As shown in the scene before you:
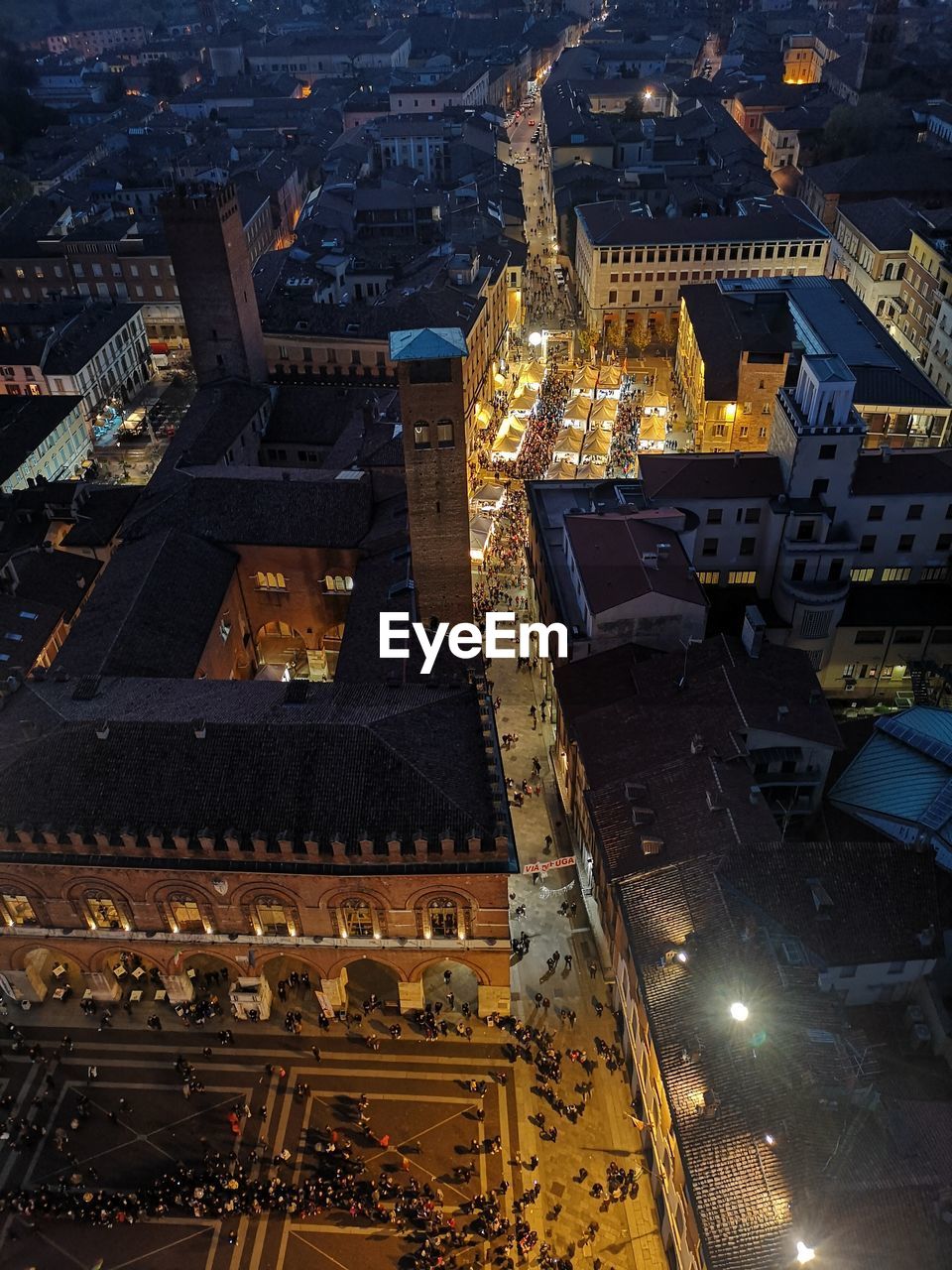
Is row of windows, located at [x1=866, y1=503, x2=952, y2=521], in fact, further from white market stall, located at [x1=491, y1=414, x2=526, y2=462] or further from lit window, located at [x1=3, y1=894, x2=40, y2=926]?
lit window, located at [x1=3, y1=894, x2=40, y2=926]

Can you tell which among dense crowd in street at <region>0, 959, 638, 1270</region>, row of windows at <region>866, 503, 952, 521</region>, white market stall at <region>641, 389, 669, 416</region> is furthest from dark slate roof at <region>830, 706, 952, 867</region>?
white market stall at <region>641, 389, 669, 416</region>

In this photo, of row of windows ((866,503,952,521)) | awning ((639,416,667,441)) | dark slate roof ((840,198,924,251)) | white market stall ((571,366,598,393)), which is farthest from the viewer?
dark slate roof ((840,198,924,251))

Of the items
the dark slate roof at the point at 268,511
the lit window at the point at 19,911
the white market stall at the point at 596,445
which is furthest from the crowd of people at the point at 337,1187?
the white market stall at the point at 596,445

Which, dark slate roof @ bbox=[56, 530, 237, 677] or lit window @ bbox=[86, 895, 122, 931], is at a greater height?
dark slate roof @ bbox=[56, 530, 237, 677]

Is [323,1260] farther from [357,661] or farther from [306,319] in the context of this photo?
[306,319]

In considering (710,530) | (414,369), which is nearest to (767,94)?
(710,530)

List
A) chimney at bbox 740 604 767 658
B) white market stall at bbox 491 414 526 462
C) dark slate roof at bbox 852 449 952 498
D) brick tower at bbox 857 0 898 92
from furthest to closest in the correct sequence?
brick tower at bbox 857 0 898 92 < white market stall at bbox 491 414 526 462 < dark slate roof at bbox 852 449 952 498 < chimney at bbox 740 604 767 658

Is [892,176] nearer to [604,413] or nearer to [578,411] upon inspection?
[604,413]

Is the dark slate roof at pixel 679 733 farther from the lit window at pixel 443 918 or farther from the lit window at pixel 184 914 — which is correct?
the lit window at pixel 184 914
